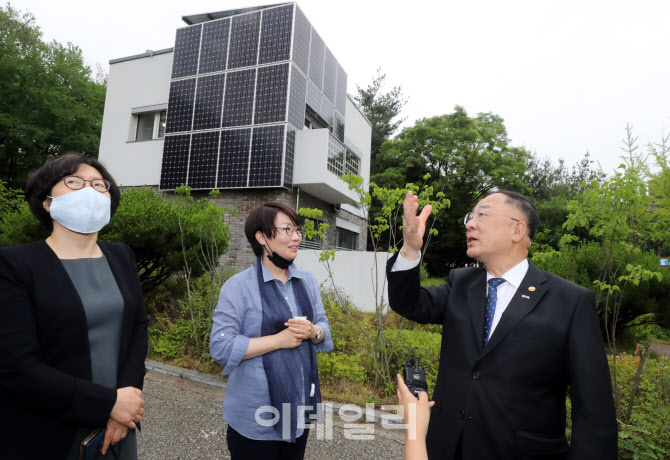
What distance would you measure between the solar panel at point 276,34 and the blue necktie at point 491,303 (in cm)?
1173

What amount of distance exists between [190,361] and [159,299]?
10.7 feet

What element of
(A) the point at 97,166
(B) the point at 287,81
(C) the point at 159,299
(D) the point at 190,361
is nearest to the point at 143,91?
(B) the point at 287,81

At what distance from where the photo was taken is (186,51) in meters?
13.3

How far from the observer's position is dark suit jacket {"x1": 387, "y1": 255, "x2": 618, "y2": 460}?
1.49 m

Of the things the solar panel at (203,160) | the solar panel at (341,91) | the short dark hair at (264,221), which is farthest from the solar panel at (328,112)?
the short dark hair at (264,221)

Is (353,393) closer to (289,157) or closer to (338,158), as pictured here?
(289,157)

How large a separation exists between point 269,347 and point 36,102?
24.1 meters

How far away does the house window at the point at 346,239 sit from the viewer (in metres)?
16.6

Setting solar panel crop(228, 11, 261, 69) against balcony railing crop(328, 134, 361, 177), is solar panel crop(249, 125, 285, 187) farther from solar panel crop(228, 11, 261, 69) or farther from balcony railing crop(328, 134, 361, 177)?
solar panel crop(228, 11, 261, 69)

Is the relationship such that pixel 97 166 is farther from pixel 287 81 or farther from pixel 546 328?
pixel 287 81

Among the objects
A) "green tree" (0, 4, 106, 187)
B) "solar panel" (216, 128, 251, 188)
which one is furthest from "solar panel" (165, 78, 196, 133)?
"green tree" (0, 4, 106, 187)

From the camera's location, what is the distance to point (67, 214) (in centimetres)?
178

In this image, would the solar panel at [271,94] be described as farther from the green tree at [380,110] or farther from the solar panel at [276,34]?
the green tree at [380,110]

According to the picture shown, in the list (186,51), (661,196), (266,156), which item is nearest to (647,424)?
(661,196)
